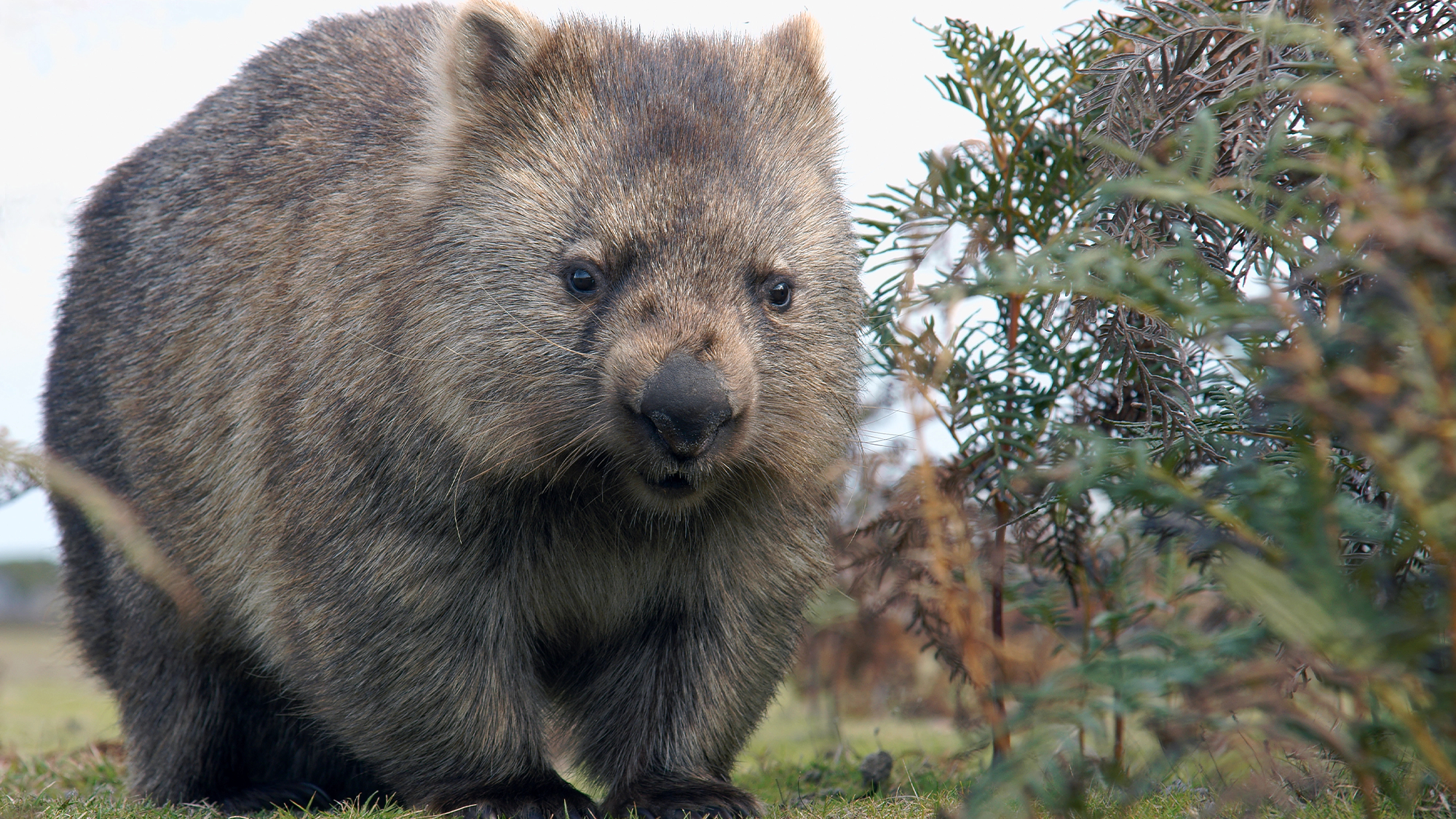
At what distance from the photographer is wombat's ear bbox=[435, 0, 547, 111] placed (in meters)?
3.78

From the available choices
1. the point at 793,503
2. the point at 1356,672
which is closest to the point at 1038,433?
the point at 793,503

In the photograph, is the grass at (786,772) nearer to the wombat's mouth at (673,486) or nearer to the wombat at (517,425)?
the wombat at (517,425)

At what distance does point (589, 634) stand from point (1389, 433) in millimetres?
2754

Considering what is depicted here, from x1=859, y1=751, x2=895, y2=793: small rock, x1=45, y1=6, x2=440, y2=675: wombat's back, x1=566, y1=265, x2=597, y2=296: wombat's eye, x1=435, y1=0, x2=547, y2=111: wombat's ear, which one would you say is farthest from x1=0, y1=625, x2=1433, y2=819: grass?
x1=435, y1=0, x2=547, y2=111: wombat's ear

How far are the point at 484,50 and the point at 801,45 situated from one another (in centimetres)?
112

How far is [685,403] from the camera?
2.97m

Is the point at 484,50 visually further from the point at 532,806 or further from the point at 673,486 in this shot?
the point at 532,806

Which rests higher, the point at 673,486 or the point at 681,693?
the point at 673,486

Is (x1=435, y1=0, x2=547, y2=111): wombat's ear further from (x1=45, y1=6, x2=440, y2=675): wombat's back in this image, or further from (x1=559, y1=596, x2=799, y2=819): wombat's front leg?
(x1=559, y1=596, x2=799, y2=819): wombat's front leg

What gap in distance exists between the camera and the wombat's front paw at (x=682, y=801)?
369cm

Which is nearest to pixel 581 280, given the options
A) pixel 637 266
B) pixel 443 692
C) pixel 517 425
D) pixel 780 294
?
pixel 637 266

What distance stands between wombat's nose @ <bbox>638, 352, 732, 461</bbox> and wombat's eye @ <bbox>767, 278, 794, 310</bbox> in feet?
1.96

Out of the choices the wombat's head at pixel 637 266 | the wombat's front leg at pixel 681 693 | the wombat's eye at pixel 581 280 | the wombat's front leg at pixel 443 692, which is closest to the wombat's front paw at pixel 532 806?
the wombat's front leg at pixel 443 692

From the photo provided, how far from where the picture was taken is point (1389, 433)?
188cm
